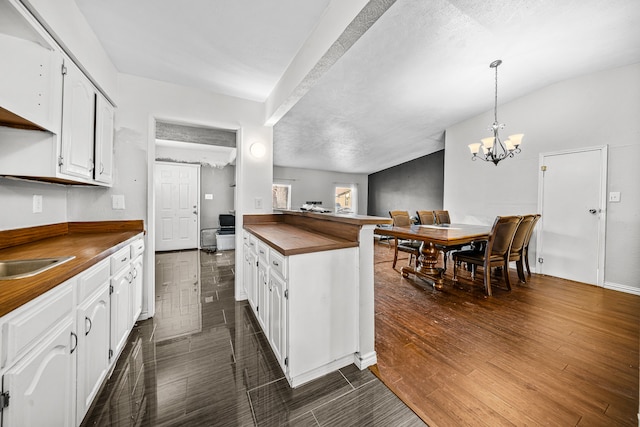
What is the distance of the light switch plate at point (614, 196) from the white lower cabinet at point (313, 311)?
4.00 meters

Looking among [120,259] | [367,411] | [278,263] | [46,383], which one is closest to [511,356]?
[367,411]

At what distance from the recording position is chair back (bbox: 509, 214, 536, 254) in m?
2.94

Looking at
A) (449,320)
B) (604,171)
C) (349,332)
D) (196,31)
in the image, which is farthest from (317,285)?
(604,171)

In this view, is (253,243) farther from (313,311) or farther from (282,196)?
(282,196)

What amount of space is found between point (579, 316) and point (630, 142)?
244 centimetres

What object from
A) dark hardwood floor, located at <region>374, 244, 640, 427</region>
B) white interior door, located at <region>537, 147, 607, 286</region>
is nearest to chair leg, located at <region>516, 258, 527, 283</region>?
dark hardwood floor, located at <region>374, 244, 640, 427</region>

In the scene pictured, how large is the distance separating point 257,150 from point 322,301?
1918mm

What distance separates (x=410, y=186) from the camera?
6.77m

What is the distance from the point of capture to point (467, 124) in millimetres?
4672

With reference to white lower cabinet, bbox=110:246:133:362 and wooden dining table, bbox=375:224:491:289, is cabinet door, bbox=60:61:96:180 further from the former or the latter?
wooden dining table, bbox=375:224:491:289

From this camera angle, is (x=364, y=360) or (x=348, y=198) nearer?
(x=364, y=360)

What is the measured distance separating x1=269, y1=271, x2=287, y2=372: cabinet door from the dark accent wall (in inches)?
218

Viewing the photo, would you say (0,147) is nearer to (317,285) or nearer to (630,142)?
(317,285)

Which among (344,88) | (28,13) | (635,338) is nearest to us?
(28,13)
